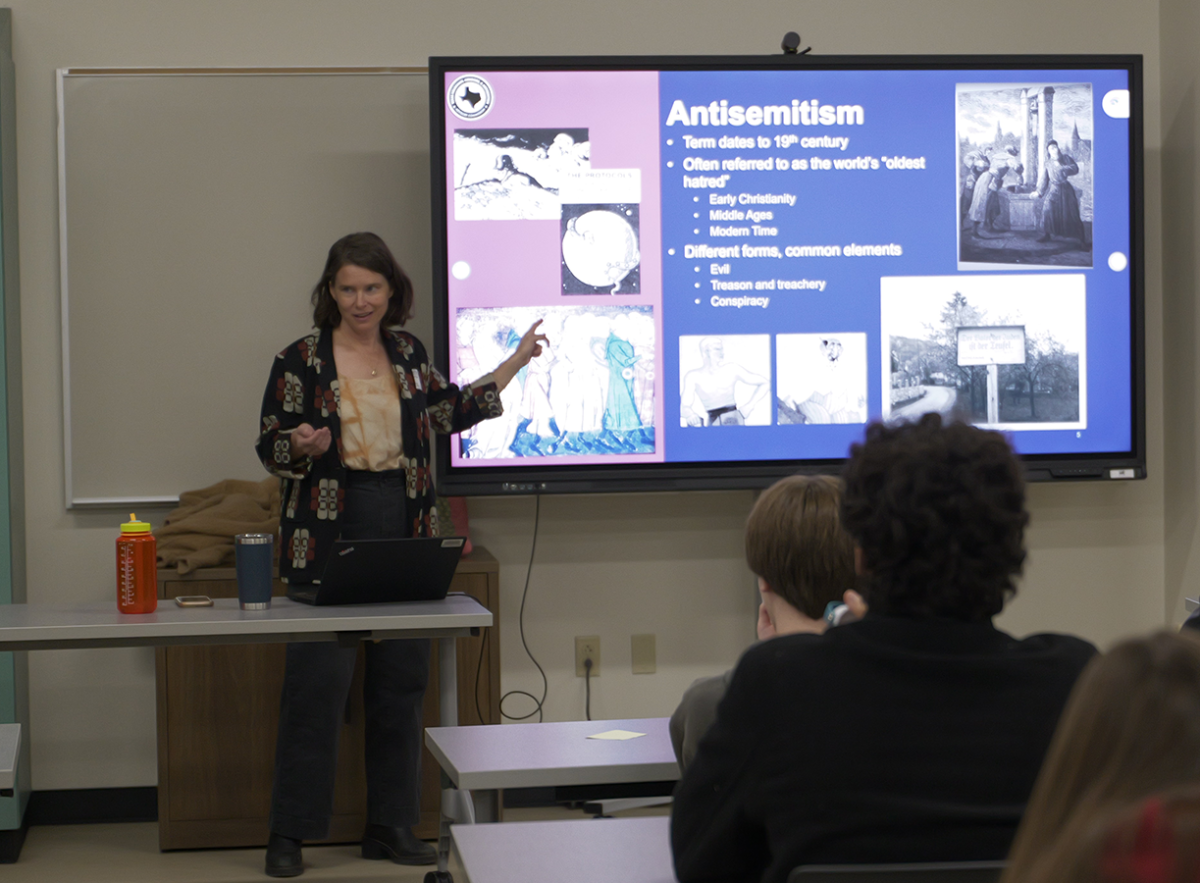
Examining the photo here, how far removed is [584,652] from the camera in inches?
152

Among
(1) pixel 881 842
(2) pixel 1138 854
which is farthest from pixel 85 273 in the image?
(2) pixel 1138 854

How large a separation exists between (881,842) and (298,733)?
234 cm

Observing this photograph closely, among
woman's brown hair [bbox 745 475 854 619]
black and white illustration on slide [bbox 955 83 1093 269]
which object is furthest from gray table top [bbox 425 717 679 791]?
black and white illustration on slide [bbox 955 83 1093 269]

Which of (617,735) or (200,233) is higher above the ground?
(200,233)

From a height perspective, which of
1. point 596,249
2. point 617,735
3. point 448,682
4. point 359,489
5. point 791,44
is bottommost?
point 448,682

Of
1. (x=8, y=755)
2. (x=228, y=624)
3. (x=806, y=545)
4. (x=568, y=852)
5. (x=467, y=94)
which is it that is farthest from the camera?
(x=467, y=94)

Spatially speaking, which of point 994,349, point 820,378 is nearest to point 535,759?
point 820,378

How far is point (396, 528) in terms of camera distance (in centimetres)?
307

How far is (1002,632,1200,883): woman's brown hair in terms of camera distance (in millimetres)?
464

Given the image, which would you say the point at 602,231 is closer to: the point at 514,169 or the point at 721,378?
the point at 514,169

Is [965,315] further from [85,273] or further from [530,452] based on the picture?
[85,273]

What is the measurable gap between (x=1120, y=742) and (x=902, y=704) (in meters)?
0.59

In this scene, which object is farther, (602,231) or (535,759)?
(602,231)

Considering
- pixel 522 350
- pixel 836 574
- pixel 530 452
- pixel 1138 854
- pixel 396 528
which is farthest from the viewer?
pixel 530 452
